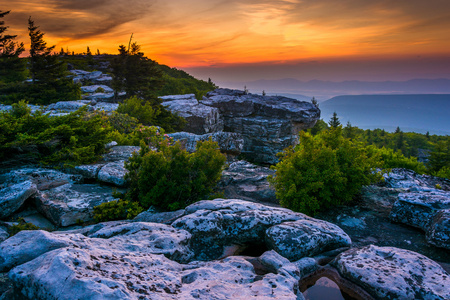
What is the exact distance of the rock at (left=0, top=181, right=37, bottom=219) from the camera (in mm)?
6568

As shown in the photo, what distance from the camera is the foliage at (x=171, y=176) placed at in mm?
7887

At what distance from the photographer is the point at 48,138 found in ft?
29.7

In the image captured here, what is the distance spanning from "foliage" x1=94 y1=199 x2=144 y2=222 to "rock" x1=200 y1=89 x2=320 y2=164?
25.4m

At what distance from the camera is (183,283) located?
11.3ft

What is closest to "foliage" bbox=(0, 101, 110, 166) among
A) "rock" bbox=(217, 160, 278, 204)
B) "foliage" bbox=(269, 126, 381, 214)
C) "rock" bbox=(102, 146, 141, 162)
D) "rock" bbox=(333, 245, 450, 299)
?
"rock" bbox=(102, 146, 141, 162)

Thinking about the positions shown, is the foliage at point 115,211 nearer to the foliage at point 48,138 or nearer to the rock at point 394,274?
the foliage at point 48,138

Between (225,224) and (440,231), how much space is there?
5544 millimetres

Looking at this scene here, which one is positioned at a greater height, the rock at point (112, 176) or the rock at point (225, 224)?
the rock at point (112, 176)

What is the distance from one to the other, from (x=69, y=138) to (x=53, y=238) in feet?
24.0

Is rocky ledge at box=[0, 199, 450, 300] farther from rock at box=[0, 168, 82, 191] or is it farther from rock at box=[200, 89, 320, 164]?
rock at box=[200, 89, 320, 164]

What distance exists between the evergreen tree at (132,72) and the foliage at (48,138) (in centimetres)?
1888

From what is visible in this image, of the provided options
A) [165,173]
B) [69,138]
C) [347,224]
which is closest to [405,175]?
[347,224]

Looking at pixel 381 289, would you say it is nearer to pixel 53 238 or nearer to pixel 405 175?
pixel 53 238

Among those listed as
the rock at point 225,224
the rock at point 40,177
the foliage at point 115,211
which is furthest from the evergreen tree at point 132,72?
the rock at point 225,224
